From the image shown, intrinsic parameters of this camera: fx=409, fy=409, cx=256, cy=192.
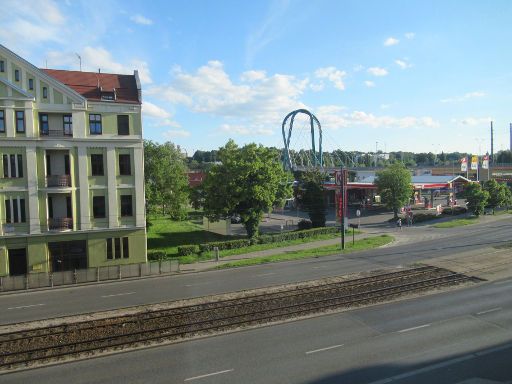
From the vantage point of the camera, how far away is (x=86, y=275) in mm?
28297

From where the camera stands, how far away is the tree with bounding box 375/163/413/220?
5844 cm

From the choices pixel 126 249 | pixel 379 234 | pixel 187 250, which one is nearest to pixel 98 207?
pixel 126 249

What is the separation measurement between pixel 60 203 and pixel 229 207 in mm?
15770

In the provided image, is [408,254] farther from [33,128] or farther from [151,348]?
[33,128]

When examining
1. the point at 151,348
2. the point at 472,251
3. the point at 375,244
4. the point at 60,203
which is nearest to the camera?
the point at 151,348

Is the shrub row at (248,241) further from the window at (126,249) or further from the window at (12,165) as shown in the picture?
the window at (12,165)

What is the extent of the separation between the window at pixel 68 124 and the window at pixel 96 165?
235 centimetres

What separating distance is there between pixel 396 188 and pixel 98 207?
42.2 metres

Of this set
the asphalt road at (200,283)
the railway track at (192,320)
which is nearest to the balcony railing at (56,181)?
the asphalt road at (200,283)

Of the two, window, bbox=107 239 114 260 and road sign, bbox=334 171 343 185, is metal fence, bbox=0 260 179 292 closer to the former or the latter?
window, bbox=107 239 114 260

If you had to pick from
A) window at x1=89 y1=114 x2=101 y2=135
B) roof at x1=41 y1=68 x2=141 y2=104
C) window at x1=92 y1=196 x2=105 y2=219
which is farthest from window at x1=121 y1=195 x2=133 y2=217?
roof at x1=41 y1=68 x2=141 y2=104

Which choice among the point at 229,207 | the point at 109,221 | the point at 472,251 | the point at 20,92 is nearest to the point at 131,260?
the point at 109,221

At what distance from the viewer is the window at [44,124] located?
30125 mm

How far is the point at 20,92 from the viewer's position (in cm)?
2916
